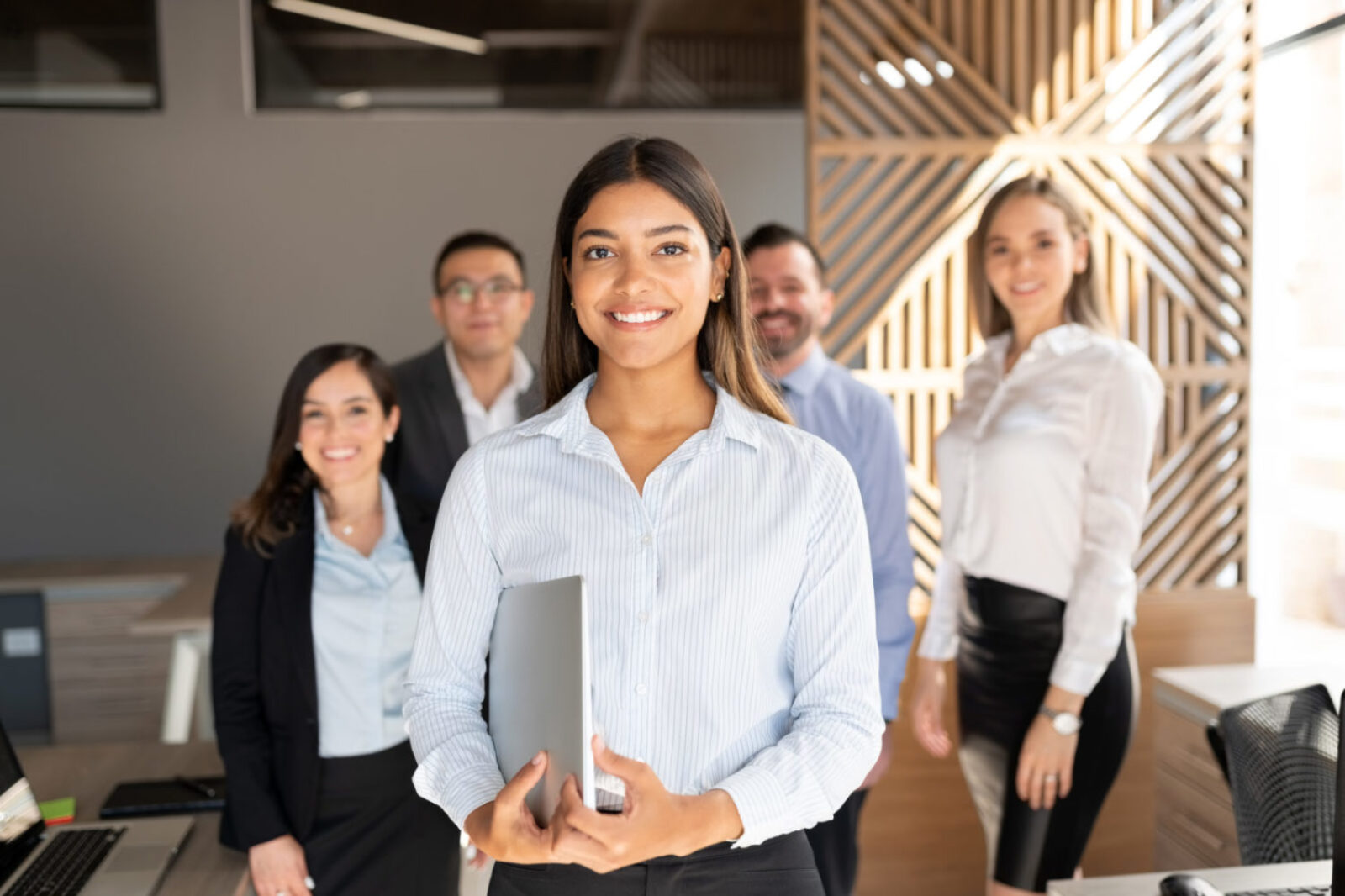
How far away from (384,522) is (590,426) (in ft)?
2.94

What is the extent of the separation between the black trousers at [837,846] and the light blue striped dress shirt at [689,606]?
37.0 inches

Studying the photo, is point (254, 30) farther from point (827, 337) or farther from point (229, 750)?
point (229, 750)

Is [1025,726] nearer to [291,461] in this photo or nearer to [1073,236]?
[1073,236]

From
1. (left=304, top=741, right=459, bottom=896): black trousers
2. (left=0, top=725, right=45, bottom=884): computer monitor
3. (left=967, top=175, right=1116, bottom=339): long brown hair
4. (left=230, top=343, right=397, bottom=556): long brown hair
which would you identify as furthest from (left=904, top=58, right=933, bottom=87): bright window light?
(left=0, top=725, right=45, bottom=884): computer monitor

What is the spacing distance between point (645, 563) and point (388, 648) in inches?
34.7

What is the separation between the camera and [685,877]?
3.92ft

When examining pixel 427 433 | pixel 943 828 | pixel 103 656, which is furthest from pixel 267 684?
pixel 103 656

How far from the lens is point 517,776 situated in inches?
42.8

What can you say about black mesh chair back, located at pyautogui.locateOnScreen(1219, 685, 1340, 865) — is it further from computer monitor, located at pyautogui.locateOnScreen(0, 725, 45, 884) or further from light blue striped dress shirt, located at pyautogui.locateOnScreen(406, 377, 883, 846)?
computer monitor, located at pyautogui.locateOnScreen(0, 725, 45, 884)

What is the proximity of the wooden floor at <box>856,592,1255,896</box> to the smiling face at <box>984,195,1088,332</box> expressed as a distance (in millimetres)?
1431

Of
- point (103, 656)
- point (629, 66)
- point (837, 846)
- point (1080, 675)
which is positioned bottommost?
point (103, 656)

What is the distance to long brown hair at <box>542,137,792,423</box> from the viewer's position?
1.28 meters

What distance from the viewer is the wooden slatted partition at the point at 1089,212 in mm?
3334

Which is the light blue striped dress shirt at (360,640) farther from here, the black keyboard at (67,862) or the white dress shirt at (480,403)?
the white dress shirt at (480,403)
